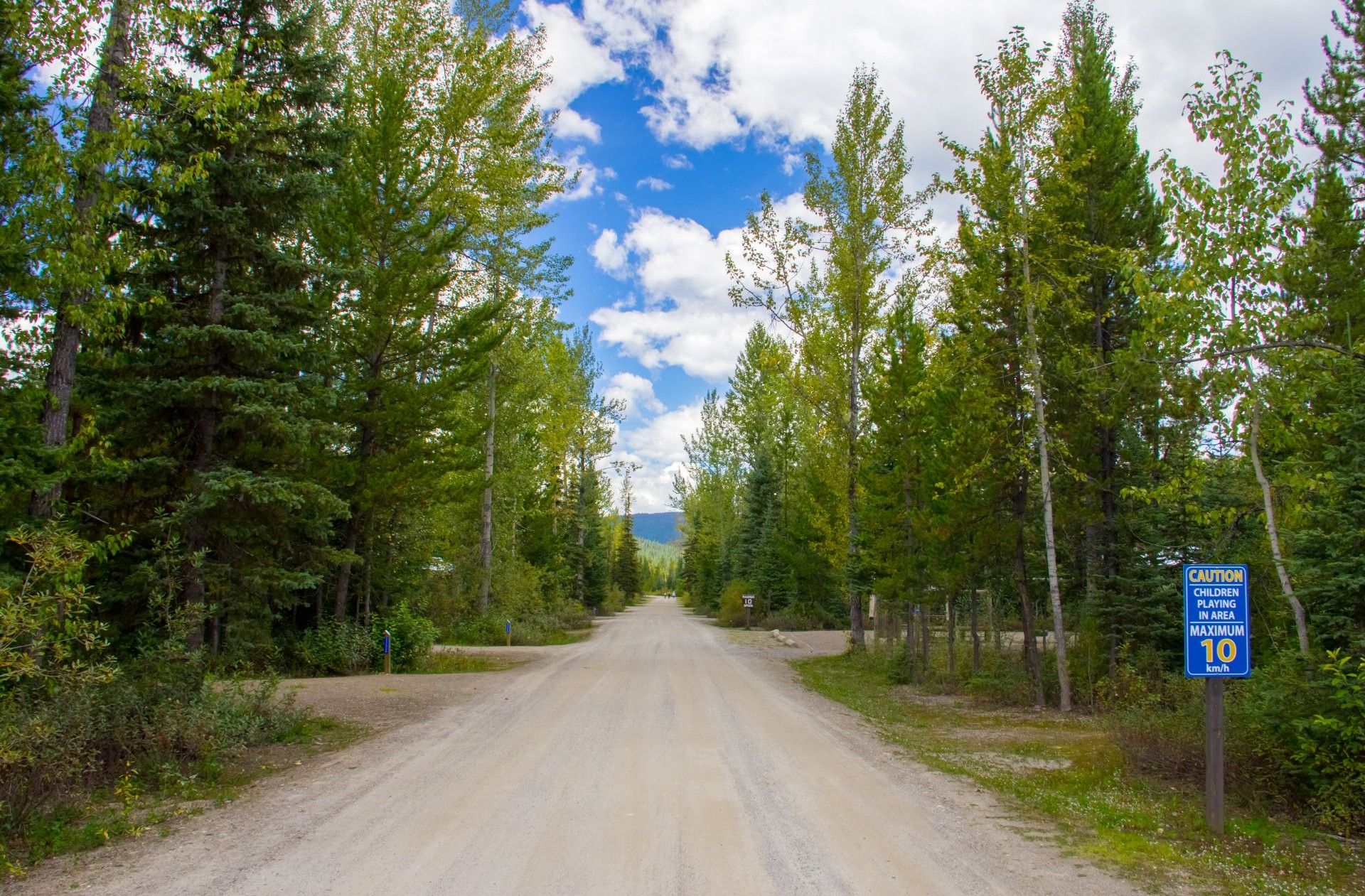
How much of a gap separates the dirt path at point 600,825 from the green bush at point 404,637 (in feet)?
24.1

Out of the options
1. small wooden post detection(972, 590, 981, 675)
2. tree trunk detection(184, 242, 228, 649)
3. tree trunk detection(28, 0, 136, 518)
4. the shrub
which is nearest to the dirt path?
tree trunk detection(28, 0, 136, 518)

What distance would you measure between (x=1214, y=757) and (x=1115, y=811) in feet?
3.46

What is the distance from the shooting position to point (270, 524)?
1295 cm

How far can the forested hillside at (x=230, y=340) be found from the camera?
708cm

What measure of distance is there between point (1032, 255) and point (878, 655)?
1202 centimetres

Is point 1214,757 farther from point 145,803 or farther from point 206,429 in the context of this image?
point 206,429

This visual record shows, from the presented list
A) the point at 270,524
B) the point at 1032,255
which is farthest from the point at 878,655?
the point at 270,524

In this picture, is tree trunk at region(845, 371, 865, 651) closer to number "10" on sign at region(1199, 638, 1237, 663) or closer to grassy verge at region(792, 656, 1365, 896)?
grassy verge at region(792, 656, 1365, 896)

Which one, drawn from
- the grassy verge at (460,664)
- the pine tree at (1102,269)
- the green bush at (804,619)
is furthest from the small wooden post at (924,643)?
the green bush at (804,619)

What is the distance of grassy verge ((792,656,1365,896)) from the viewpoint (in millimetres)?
5446

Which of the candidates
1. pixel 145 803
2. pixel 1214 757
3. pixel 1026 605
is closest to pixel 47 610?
pixel 145 803

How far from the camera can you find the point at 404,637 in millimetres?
18109

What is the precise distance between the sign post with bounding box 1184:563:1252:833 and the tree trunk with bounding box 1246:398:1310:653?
1.29m

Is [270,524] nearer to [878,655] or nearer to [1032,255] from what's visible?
[1032,255]
